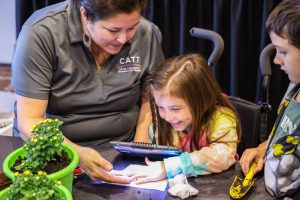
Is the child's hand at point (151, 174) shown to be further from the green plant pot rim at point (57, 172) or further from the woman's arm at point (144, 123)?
the woman's arm at point (144, 123)

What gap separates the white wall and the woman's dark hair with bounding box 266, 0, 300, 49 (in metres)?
2.02

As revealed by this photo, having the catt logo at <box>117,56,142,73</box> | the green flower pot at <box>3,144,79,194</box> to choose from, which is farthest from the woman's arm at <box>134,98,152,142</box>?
the green flower pot at <box>3,144,79,194</box>

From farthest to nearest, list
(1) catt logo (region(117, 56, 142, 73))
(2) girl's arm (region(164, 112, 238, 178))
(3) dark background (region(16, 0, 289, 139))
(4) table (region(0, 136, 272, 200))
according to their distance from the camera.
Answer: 1. (3) dark background (region(16, 0, 289, 139))
2. (1) catt logo (region(117, 56, 142, 73))
3. (2) girl's arm (region(164, 112, 238, 178))
4. (4) table (region(0, 136, 272, 200))

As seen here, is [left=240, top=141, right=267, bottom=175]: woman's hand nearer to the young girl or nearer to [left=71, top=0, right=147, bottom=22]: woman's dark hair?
the young girl

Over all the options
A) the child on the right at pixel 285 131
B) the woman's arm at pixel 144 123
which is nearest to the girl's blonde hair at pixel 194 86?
the child on the right at pixel 285 131

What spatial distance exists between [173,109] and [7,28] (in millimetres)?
1848

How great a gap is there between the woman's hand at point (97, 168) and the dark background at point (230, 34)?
137 cm

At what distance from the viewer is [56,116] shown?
1.57 metres

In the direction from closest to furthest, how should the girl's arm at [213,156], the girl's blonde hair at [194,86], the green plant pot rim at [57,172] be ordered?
the green plant pot rim at [57,172]
the girl's arm at [213,156]
the girl's blonde hair at [194,86]

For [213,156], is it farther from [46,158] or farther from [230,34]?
[230,34]

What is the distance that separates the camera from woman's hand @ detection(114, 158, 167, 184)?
1.21m

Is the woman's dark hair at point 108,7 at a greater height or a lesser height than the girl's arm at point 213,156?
greater

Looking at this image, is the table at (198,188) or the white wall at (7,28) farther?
the white wall at (7,28)

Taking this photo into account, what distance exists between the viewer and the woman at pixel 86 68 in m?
1.39
